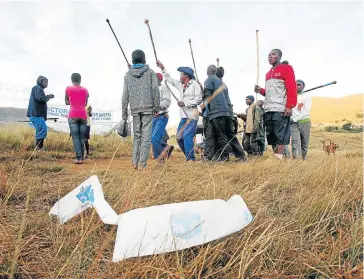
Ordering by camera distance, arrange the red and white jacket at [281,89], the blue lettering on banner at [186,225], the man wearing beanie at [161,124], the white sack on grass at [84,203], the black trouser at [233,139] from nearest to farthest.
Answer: the blue lettering on banner at [186,225] → the white sack on grass at [84,203] → the red and white jacket at [281,89] → the black trouser at [233,139] → the man wearing beanie at [161,124]

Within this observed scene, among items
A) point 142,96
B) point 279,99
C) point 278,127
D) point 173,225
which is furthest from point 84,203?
point 279,99

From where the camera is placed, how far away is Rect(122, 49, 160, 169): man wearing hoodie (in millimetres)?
3949

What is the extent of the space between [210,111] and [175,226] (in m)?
3.65

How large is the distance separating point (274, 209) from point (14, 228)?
1.53m

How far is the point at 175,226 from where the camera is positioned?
1.30m

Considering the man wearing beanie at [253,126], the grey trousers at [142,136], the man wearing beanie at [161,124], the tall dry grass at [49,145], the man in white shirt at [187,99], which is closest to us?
the grey trousers at [142,136]

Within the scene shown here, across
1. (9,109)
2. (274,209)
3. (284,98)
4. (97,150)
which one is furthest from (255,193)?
(9,109)

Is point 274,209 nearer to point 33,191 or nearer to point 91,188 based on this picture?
point 91,188

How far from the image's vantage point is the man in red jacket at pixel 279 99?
12.7ft

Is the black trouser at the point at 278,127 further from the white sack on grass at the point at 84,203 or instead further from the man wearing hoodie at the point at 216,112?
the white sack on grass at the point at 84,203

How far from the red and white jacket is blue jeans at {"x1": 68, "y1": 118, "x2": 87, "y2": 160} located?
11.0 feet

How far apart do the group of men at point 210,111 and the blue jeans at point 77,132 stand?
4.47 ft

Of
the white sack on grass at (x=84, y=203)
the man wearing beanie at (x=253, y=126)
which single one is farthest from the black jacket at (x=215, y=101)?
the white sack on grass at (x=84, y=203)

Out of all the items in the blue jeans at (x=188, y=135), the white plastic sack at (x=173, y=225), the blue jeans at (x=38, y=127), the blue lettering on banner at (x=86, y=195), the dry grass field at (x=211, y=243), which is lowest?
the dry grass field at (x=211, y=243)
